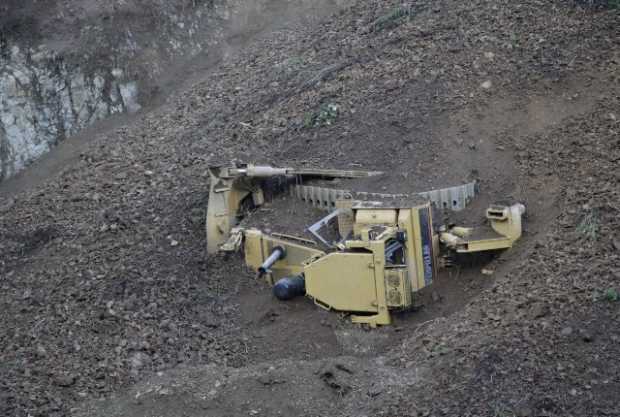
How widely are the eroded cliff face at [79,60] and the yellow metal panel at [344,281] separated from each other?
8.25 metres

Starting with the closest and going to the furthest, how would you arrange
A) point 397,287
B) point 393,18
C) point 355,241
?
1. point 397,287
2. point 355,241
3. point 393,18

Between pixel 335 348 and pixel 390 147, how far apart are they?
3135 mm

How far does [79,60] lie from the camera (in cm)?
1739

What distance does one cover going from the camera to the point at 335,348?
31.2 feet

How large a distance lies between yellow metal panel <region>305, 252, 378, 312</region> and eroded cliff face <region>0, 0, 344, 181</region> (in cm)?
825

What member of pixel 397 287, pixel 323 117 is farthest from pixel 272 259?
pixel 323 117

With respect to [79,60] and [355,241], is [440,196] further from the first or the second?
[79,60]

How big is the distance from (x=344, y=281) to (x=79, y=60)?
9514mm

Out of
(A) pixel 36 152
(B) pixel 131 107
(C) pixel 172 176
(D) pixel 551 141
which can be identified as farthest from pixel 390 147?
(A) pixel 36 152

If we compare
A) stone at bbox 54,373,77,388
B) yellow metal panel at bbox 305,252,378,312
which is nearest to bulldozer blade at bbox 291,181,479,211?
yellow metal panel at bbox 305,252,378,312

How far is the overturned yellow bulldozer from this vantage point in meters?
9.49

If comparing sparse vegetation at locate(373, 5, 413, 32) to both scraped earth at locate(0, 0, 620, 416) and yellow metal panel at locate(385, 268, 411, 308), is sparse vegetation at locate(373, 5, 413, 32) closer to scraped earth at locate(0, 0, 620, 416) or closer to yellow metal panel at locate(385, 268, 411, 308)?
scraped earth at locate(0, 0, 620, 416)

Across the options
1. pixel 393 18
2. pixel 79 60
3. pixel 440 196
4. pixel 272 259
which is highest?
pixel 393 18

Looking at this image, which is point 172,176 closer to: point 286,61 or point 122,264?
point 122,264
